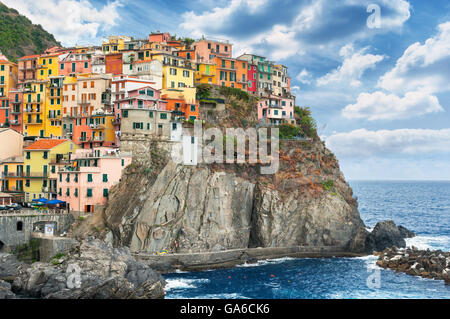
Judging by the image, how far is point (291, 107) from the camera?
9594 centimetres

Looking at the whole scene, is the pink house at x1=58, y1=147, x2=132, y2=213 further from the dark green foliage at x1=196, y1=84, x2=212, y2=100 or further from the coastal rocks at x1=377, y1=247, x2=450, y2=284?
the coastal rocks at x1=377, y1=247, x2=450, y2=284

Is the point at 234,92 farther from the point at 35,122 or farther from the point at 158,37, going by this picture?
the point at 35,122

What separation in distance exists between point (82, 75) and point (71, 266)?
4230 centimetres

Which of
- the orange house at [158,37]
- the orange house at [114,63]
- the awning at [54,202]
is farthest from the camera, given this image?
the orange house at [158,37]

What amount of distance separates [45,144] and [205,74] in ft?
102

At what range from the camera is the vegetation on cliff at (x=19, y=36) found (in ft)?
389

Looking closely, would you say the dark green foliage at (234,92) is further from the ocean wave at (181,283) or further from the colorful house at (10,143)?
the ocean wave at (181,283)

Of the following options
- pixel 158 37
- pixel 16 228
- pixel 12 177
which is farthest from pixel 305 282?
pixel 158 37

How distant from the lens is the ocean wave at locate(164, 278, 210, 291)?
55.1 metres

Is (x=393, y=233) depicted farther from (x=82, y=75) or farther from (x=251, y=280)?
(x=82, y=75)

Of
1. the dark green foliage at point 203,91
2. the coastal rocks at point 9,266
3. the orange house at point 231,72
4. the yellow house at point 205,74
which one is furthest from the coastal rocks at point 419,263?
the coastal rocks at point 9,266

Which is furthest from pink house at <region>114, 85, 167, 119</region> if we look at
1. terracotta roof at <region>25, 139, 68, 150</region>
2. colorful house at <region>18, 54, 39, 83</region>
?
colorful house at <region>18, 54, 39, 83</region>

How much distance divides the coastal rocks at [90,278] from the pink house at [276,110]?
4364cm
